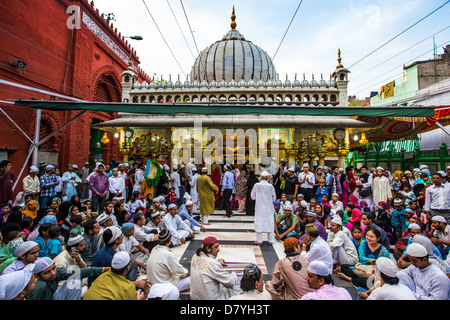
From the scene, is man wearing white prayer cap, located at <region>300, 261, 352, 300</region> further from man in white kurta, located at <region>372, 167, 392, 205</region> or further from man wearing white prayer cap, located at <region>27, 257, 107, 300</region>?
man in white kurta, located at <region>372, 167, 392, 205</region>

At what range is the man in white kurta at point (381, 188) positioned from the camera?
609cm

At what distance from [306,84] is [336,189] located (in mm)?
6377

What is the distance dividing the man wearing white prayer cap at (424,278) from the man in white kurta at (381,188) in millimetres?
4264

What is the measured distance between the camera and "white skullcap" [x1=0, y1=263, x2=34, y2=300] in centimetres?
185

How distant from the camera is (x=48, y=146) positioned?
1034cm

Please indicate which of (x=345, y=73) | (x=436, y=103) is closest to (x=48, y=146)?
(x=345, y=73)

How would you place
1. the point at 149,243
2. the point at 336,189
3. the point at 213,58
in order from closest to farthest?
the point at 149,243 < the point at 336,189 < the point at 213,58

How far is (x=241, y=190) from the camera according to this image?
25.0ft

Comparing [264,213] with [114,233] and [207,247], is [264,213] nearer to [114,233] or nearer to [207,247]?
[207,247]

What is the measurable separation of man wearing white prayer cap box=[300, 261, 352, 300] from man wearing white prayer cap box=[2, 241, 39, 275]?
2632 mm

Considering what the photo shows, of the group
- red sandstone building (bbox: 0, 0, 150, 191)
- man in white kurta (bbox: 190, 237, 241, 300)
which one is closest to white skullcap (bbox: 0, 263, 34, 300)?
man in white kurta (bbox: 190, 237, 241, 300)

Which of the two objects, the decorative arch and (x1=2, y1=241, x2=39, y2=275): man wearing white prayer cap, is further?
the decorative arch

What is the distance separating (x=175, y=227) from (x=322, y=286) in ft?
10.4
